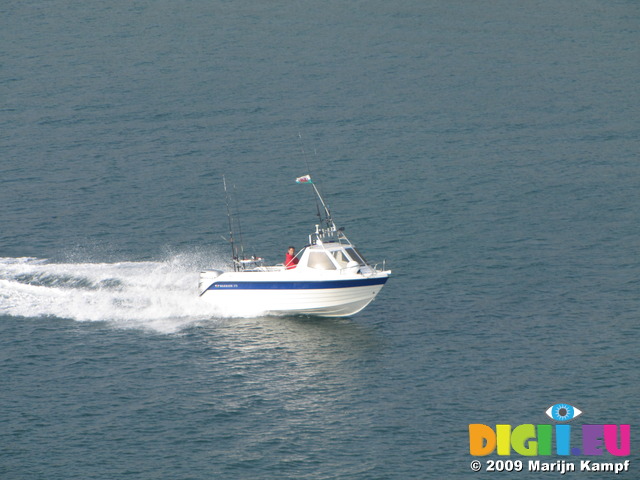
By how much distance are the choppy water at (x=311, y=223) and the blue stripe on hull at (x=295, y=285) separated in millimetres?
→ 1916

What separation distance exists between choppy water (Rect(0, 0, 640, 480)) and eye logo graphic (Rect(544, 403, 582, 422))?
56 cm

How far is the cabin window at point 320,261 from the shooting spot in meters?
63.0

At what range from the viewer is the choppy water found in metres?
52.2

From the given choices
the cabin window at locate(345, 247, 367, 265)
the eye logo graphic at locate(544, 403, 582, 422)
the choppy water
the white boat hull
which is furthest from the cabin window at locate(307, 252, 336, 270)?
the eye logo graphic at locate(544, 403, 582, 422)

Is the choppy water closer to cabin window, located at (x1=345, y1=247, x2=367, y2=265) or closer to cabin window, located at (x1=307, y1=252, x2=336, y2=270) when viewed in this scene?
cabin window, located at (x1=345, y1=247, x2=367, y2=265)

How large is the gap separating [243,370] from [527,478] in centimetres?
1727

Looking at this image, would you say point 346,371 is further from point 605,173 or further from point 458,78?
point 458,78

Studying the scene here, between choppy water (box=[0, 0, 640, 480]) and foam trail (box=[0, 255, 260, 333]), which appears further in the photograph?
foam trail (box=[0, 255, 260, 333])

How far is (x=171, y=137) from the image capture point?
330ft

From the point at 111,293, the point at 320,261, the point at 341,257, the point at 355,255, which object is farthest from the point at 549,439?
the point at 111,293

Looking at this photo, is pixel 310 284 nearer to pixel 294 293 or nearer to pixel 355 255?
pixel 294 293

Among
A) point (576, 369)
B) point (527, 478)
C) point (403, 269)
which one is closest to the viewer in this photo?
point (527, 478)

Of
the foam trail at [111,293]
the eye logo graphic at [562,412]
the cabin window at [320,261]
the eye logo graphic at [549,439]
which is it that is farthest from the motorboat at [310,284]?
the eye logo graphic at [549,439]

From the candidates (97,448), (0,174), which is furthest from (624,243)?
(0,174)
